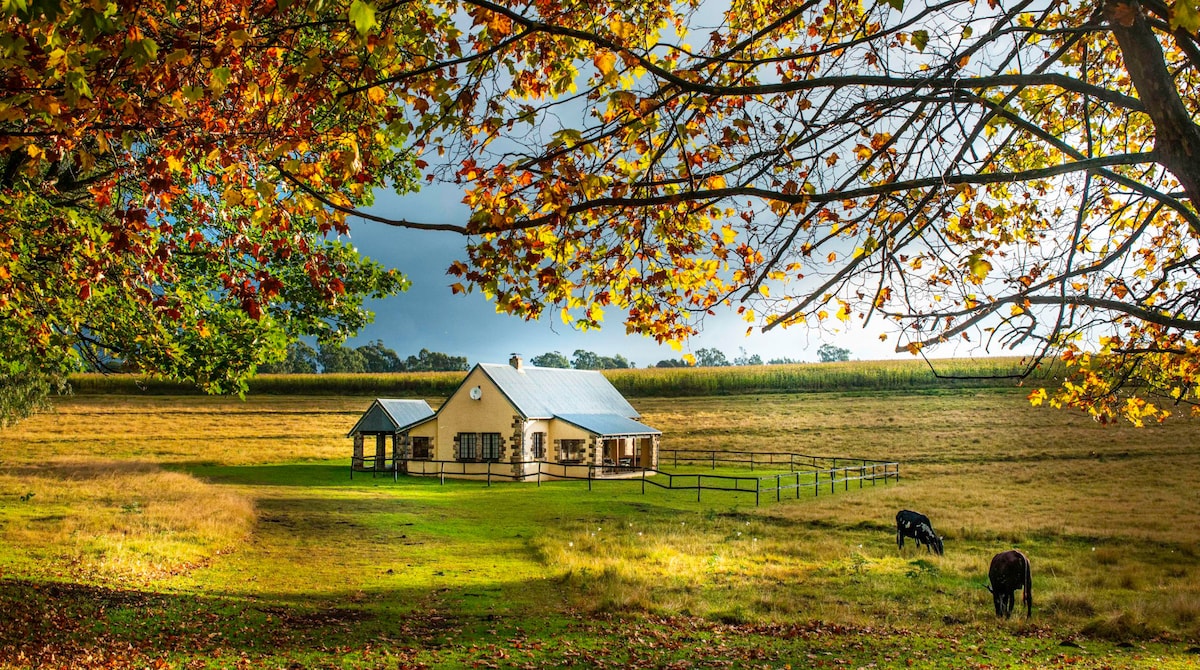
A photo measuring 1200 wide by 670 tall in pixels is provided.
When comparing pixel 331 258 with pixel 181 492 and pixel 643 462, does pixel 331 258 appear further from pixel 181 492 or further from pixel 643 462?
pixel 643 462

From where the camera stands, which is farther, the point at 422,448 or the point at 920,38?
the point at 422,448

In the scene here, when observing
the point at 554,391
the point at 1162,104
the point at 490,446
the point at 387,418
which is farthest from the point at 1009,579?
the point at 387,418

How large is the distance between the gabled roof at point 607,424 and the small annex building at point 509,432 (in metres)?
0.05

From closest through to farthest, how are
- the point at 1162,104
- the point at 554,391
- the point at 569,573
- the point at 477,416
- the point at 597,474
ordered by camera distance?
the point at 1162,104 → the point at 569,573 → the point at 597,474 → the point at 477,416 → the point at 554,391

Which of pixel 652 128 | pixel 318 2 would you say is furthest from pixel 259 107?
pixel 652 128

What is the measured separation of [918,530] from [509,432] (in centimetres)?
2130

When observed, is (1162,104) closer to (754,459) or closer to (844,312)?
(844,312)

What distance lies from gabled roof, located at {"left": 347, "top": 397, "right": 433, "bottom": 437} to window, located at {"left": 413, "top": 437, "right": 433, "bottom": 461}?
3.28 feet

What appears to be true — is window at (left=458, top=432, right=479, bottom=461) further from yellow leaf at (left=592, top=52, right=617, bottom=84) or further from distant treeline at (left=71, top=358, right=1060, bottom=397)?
yellow leaf at (left=592, top=52, right=617, bottom=84)

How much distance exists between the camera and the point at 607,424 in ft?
124

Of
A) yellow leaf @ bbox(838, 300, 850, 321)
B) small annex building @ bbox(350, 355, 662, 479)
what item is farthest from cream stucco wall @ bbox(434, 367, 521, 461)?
yellow leaf @ bbox(838, 300, 850, 321)

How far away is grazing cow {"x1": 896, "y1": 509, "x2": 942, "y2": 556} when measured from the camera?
17.4m

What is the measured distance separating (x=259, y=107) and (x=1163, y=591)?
16.4 meters

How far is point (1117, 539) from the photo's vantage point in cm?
1944
